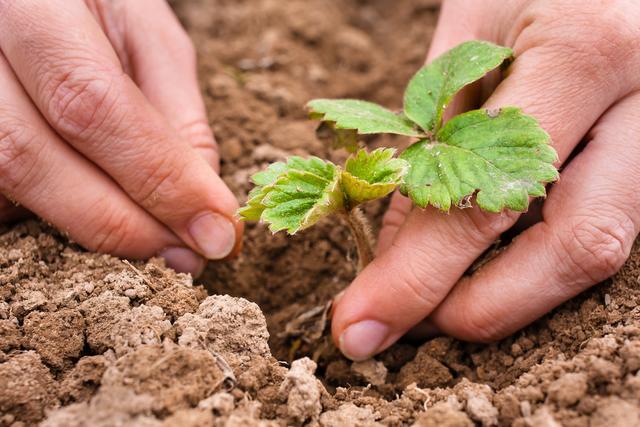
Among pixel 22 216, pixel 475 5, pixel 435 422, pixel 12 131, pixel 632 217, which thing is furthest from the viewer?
pixel 475 5

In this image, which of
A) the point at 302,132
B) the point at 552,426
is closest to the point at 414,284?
the point at 552,426

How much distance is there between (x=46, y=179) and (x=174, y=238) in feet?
1.86

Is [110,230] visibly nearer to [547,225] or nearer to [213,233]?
[213,233]

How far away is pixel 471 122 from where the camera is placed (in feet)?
7.66

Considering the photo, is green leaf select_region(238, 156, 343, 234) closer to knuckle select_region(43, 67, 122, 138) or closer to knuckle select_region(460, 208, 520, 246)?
knuckle select_region(460, 208, 520, 246)

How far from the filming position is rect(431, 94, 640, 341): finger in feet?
7.25

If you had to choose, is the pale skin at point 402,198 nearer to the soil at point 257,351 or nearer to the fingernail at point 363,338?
the fingernail at point 363,338

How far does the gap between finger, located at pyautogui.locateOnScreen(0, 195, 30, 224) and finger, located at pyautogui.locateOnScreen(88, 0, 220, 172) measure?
2.47 ft

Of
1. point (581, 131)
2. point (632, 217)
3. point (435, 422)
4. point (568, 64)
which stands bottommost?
point (435, 422)

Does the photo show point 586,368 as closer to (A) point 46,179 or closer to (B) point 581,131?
(B) point 581,131

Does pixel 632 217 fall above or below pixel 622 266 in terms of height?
above

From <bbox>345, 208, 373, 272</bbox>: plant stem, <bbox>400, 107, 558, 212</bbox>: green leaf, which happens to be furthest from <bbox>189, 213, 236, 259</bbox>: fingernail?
<bbox>400, 107, 558, 212</bbox>: green leaf

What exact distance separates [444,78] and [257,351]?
132cm

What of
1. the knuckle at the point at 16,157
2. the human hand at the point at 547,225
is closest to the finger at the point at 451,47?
the human hand at the point at 547,225
